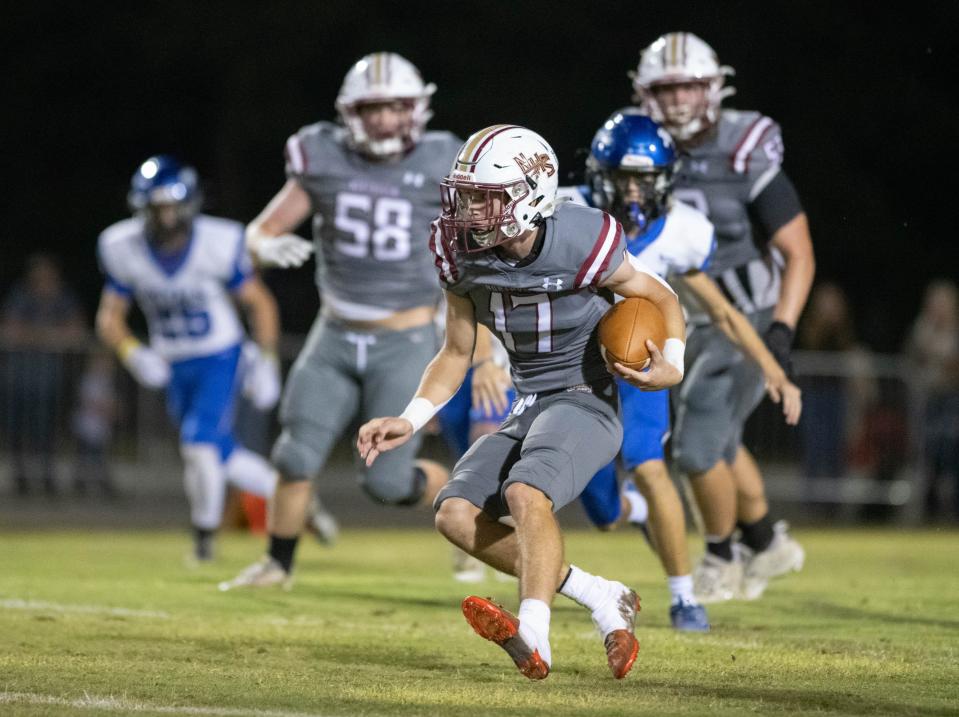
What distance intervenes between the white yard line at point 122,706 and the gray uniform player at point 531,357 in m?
0.93

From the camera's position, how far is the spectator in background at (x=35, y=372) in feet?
41.2

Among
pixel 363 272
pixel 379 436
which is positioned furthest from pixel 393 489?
pixel 379 436

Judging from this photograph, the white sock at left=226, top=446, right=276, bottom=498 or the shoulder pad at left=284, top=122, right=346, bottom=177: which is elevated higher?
the shoulder pad at left=284, top=122, right=346, bottom=177

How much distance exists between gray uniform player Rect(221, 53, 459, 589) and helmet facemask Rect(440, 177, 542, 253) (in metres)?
2.10

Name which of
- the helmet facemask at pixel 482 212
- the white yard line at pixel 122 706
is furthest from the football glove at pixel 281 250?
the white yard line at pixel 122 706

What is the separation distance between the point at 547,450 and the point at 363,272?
8.08 feet

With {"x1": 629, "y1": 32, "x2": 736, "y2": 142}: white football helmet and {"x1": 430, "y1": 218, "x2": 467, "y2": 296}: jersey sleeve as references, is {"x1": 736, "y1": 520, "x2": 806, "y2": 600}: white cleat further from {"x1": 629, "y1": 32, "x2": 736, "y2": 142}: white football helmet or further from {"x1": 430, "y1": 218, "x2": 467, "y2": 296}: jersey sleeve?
{"x1": 430, "y1": 218, "x2": 467, "y2": 296}: jersey sleeve

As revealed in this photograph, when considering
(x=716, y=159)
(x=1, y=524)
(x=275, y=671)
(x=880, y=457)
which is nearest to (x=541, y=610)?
(x=275, y=671)

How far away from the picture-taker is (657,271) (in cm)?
629

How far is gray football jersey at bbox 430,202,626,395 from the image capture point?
5.30 metres

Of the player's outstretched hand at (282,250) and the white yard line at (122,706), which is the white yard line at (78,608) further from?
the white yard line at (122,706)

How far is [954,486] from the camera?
43.5 ft

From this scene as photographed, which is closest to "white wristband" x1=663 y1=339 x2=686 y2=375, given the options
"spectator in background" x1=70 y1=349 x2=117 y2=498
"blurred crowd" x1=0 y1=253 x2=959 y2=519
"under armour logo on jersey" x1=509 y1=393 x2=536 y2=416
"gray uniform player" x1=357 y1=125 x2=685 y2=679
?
"gray uniform player" x1=357 y1=125 x2=685 y2=679

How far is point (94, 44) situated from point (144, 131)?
1391 mm
